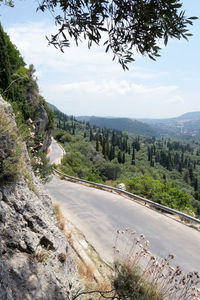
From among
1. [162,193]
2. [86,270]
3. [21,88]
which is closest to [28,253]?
[86,270]

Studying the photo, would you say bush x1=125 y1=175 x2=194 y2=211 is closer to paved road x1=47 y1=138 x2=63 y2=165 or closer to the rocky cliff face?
the rocky cliff face

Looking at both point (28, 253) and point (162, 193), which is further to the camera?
point (162, 193)

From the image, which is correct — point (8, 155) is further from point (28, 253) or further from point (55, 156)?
point (55, 156)

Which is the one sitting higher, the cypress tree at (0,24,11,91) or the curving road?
the cypress tree at (0,24,11,91)

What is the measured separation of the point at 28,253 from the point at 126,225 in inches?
236

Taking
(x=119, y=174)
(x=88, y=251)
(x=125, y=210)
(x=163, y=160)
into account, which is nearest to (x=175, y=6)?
(x=88, y=251)

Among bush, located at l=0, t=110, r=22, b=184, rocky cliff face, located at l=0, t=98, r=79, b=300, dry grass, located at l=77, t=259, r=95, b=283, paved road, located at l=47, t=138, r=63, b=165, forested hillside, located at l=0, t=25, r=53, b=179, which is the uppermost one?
forested hillside, located at l=0, t=25, r=53, b=179

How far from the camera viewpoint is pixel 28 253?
9.35 feet

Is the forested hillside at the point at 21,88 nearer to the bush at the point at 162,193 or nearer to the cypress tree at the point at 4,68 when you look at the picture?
the cypress tree at the point at 4,68

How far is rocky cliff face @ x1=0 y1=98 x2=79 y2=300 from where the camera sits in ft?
7.89

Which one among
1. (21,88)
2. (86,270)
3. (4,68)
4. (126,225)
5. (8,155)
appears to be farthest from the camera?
(21,88)

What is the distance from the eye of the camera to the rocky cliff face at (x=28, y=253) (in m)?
2.41

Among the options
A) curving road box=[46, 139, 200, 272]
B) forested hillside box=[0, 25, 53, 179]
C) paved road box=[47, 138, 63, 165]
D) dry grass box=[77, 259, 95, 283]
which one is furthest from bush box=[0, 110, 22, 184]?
paved road box=[47, 138, 63, 165]

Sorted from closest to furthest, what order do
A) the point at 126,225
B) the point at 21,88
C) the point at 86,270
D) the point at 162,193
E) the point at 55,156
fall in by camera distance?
the point at 86,270, the point at 126,225, the point at 162,193, the point at 21,88, the point at 55,156
